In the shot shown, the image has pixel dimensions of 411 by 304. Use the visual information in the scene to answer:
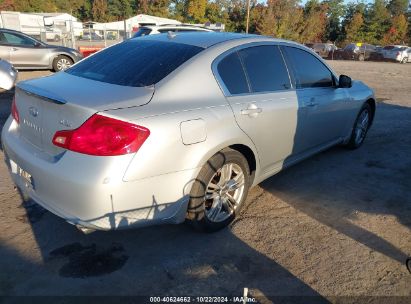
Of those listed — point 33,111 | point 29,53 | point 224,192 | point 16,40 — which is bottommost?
point 224,192

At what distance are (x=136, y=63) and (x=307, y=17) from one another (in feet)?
218

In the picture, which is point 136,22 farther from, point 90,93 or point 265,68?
point 90,93

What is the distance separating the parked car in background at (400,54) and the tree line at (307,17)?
28.0 m

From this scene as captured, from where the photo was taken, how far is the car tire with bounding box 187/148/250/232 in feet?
9.70

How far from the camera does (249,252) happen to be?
3053 mm

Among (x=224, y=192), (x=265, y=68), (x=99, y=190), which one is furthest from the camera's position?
(x=265, y=68)

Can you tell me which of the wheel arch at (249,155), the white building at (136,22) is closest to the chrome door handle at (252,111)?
the wheel arch at (249,155)

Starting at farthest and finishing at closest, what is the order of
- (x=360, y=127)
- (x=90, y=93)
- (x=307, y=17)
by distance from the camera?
(x=307, y=17) → (x=360, y=127) → (x=90, y=93)

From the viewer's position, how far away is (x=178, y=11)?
248ft

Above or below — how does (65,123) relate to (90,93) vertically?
below

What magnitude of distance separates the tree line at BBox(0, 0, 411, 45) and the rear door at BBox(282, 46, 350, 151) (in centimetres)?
5586

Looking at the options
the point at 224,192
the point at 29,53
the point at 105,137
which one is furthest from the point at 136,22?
the point at 105,137

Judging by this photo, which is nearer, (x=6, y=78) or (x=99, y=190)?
(x=99, y=190)

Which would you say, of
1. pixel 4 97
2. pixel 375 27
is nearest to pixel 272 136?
pixel 4 97
